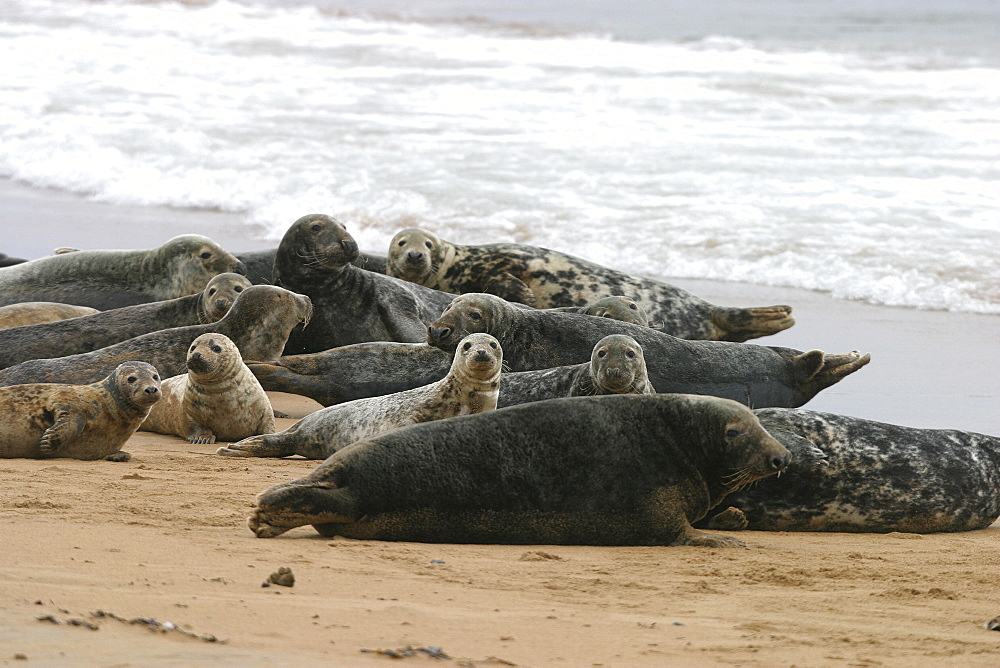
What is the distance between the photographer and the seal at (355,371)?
6.83m

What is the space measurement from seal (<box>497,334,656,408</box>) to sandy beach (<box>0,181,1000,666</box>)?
0.93 metres

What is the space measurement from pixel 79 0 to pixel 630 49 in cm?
A: 1920

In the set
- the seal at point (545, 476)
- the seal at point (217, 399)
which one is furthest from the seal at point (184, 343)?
the seal at point (545, 476)

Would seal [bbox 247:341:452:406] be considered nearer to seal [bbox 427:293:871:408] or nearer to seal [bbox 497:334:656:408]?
seal [bbox 427:293:871:408]

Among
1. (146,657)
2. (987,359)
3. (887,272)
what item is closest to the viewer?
(146,657)

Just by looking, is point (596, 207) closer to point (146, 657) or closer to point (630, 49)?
point (146, 657)

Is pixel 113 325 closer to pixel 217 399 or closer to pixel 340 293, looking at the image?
pixel 217 399

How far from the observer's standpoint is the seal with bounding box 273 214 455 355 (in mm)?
8133

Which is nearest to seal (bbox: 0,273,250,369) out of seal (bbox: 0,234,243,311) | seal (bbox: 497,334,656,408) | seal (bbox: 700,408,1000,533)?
seal (bbox: 0,234,243,311)

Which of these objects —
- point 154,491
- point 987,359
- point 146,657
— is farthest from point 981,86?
point 146,657

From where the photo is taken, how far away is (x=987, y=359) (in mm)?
8727

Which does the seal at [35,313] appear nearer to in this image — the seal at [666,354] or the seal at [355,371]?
the seal at [355,371]

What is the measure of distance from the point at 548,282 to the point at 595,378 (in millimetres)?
3203

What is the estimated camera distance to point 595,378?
5867mm
